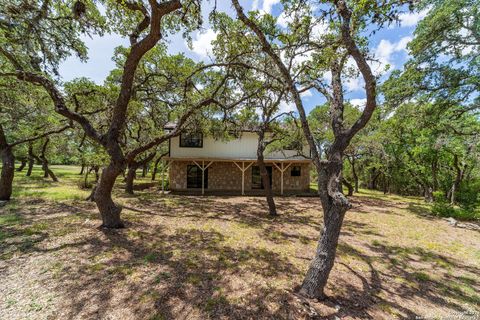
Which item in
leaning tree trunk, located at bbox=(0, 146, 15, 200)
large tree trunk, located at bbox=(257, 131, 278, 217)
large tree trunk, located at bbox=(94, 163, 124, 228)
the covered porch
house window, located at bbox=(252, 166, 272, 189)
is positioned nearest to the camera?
large tree trunk, located at bbox=(94, 163, 124, 228)

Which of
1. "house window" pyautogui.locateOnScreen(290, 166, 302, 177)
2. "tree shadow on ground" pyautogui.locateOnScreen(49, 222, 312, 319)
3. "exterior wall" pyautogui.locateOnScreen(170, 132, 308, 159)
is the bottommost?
"tree shadow on ground" pyautogui.locateOnScreen(49, 222, 312, 319)

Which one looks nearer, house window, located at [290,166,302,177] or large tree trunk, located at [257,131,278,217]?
large tree trunk, located at [257,131,278,217]

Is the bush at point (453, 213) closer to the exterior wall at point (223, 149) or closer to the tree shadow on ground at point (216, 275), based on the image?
the tree shadow on ground at point (216, 275)

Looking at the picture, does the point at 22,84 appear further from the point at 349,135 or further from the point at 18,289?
the point at 349,135

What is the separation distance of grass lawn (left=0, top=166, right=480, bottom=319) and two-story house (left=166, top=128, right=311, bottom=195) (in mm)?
7033

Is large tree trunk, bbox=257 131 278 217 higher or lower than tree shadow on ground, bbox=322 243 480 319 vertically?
higher

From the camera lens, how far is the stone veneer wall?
590 inches

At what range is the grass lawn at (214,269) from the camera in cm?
306

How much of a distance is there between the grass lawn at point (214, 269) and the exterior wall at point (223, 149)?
712cm

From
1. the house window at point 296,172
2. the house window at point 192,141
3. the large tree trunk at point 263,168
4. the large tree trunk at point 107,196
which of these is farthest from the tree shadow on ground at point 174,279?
the house window at point 296,172

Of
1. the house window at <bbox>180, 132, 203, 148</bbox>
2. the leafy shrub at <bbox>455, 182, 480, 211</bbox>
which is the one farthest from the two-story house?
the leafy shrub at <bbox>455, 182, 480, 211</bbox>

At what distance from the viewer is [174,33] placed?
690cm

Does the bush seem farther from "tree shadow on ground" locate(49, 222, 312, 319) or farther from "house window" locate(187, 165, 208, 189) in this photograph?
"house window" locate(187, 165, 208, 189)

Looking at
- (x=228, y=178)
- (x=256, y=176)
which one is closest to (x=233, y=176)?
(x=228, y=178)
